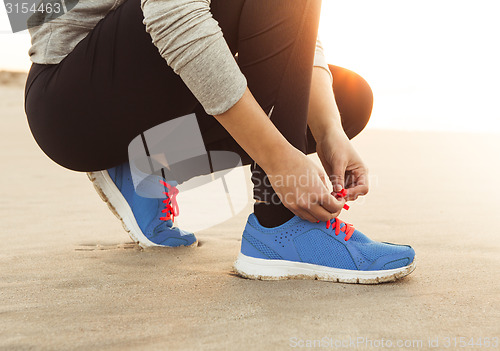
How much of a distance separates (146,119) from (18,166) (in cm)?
314

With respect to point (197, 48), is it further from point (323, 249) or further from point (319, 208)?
point (323, 249)

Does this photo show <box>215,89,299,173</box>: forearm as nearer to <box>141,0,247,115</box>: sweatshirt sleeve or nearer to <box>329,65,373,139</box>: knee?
<box>141,0,247,115</box>: sweatshirt sleeve

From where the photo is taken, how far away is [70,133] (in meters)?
1.23

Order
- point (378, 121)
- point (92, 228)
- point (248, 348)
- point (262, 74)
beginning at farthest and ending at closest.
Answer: point (378, 121) < point (92, 228) < point (262, 74) < point (248, 348)

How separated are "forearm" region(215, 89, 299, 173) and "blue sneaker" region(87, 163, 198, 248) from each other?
57cm

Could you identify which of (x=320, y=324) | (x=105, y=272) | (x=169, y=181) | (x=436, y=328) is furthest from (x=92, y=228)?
(x=436, y=328)

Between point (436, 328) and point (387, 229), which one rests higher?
point (436, 328)

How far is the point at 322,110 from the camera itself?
1.30 meters

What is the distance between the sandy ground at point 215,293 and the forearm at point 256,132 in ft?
0.96

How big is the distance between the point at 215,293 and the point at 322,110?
1.76ft

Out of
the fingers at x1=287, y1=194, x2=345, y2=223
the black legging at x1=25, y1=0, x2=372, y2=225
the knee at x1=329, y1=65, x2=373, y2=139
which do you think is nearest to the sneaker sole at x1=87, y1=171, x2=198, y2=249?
the black legging at x1=25, y1=0, x2=372, y2=225

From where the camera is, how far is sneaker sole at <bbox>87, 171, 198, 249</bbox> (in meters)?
1.46

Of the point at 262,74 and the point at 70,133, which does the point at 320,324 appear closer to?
the point at 262,74

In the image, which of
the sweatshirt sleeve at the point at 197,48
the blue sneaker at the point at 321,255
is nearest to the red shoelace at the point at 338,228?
the blue sneaker at the point at 321,255
